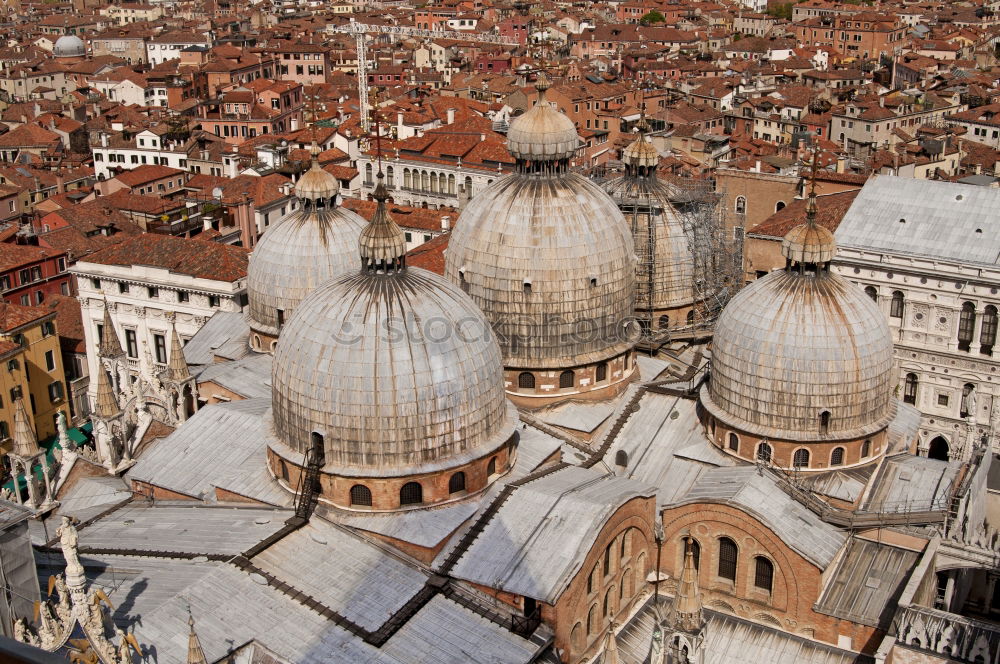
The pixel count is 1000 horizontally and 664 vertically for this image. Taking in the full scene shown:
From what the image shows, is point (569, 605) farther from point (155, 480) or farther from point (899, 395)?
point (899, 395)

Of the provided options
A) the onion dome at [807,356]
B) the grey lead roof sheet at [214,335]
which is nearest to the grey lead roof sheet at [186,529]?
the grey lead roof sheet at [214,335]

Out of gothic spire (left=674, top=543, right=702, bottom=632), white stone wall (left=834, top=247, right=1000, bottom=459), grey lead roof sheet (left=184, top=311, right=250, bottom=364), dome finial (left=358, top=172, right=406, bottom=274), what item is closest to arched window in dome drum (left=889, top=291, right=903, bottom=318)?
white stone wall (left=834, top=247, right=1000, bottom=459)

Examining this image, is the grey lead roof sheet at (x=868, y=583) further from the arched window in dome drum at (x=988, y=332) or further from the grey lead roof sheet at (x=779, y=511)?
the arched window in dome drum at (x=988, y=332)

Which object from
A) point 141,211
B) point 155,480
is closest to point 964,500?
point 155,480

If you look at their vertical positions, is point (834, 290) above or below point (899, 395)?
above

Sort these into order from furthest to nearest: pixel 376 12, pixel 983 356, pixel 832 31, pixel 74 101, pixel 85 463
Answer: pixel 376 12 < pixel 832 31 < pixel 74 101 < pixel 983 356 < pixel 85 463

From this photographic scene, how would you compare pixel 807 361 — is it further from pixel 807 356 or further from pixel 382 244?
pixel 382 244
